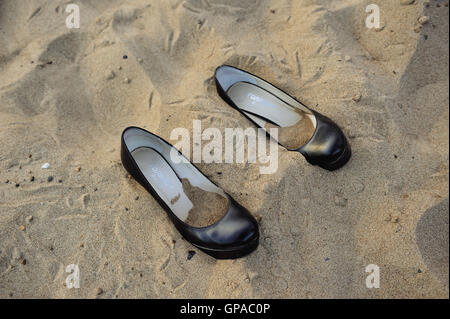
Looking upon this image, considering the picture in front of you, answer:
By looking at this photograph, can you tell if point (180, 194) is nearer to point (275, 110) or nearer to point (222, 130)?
point (222, 130)

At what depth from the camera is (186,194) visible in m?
1.93

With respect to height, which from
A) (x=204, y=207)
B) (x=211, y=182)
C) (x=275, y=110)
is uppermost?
(x=275, y=110)

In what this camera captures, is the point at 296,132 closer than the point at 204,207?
No

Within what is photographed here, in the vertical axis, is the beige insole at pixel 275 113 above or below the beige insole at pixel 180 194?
above

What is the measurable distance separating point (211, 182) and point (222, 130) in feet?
1.29

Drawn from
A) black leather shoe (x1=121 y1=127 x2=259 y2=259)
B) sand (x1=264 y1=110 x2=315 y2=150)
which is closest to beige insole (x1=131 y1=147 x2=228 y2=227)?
black leather shoe (x1=121 y1=127 x2=259 y2=259)

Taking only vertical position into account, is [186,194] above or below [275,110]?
below

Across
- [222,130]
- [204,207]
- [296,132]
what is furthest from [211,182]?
[296,132]

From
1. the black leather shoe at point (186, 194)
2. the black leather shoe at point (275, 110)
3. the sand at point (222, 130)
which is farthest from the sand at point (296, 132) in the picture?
the black leather shoe at point (186, 194)

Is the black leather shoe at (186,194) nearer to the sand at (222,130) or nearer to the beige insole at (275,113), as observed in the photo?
the sand at (222,130)

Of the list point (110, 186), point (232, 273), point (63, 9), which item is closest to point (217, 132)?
point (110, 186)

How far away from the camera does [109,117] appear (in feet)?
7.12

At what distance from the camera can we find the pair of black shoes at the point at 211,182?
1.71m
